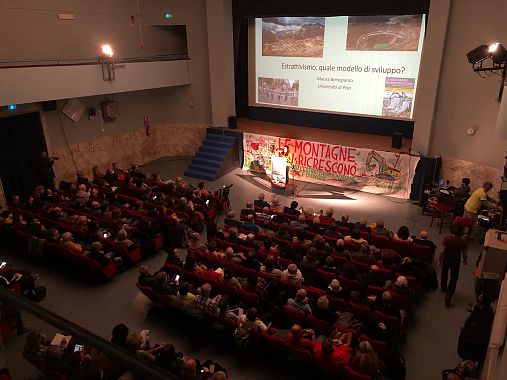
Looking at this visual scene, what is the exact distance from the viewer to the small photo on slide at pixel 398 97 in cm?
1233

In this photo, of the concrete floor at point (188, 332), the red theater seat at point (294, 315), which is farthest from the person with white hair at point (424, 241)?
the red theater seat at point (294, 315)

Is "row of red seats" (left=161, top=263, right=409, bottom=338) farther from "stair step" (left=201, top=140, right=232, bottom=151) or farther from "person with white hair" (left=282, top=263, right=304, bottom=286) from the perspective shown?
"stair step" (left=201, top=140, right=232, bottom=151)

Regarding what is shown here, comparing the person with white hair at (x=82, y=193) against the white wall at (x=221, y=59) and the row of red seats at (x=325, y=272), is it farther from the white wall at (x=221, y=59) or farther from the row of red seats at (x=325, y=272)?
the white wall at (x=221, y=59)

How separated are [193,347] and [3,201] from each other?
7982 mm

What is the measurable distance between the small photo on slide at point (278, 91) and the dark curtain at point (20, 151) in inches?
302

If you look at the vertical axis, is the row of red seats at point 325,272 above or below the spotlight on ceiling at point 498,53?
below

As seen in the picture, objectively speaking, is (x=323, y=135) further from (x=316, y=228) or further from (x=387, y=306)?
(x=387, y=306)

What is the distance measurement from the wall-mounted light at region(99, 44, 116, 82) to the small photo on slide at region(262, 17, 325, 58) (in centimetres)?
533

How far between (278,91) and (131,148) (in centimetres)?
595

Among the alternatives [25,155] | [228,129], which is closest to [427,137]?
[228,129]

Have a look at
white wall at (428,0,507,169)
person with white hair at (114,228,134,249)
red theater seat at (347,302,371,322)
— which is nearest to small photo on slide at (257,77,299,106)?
white wall at (428,0,507,169)

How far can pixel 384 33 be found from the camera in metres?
12.3

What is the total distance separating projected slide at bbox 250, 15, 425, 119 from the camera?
1218 cm

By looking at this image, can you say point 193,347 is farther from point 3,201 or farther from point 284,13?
point 284,13
